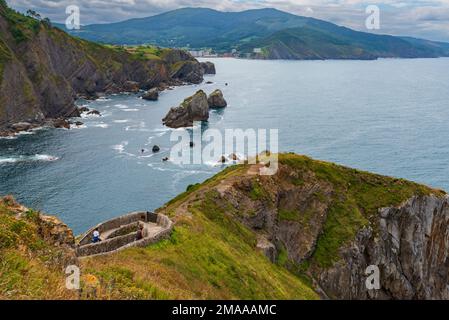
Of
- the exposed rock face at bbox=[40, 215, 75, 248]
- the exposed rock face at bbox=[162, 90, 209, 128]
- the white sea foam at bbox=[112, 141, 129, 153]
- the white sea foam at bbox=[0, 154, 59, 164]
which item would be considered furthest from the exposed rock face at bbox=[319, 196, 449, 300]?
the exposed rock face at bbox=[162, 90, 209, 128]

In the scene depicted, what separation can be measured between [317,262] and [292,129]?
107 m

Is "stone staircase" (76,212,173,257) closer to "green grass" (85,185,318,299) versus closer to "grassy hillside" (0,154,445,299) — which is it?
"green grass" (85,185,318,299)

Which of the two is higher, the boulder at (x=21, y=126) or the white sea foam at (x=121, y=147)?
the boulder at (x=21, y=126)

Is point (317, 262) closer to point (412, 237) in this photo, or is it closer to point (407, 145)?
point (412, 237)

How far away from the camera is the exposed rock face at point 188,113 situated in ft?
557

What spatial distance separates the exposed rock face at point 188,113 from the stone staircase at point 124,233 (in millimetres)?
125184

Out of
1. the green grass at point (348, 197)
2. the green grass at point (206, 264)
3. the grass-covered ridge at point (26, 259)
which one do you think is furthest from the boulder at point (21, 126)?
the grass-covered ridge at point (26, 259)

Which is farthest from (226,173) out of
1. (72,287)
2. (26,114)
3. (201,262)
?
(26,114)

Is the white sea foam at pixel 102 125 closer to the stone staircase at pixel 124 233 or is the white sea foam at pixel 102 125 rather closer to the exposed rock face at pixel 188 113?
the exposed rock face at pixel 188 113

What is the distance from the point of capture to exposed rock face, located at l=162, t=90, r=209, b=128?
170 m

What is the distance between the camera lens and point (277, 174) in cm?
6750

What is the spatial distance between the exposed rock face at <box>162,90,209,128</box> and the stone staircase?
125184mm

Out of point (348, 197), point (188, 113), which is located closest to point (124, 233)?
point (348, 197)
